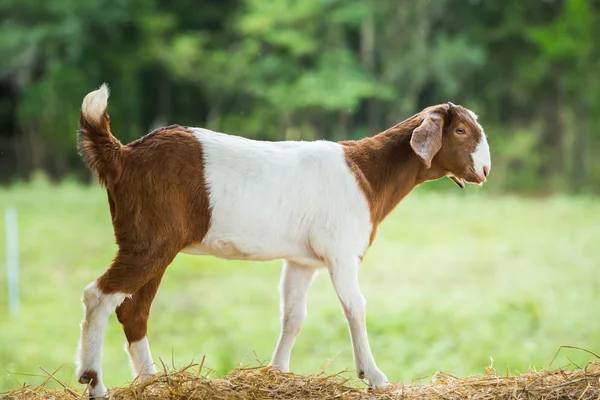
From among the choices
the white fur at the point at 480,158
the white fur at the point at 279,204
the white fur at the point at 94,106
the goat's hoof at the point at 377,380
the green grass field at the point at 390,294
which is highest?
the white fur at the point at 94,106

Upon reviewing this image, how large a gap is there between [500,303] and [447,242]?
57.5 inches

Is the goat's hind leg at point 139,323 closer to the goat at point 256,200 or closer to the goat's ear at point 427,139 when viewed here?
the goat at point 256,200

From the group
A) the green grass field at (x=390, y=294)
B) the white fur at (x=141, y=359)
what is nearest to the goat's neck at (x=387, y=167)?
the white fur at (x=141, y=359)

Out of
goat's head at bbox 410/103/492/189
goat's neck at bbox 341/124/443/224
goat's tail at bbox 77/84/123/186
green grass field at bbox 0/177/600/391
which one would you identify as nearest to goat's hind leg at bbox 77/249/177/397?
goat's tail at bbox 77/84/123/186

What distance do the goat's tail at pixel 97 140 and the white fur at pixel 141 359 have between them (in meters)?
0.55

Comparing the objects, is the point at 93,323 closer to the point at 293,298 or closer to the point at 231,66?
the point at 293,298

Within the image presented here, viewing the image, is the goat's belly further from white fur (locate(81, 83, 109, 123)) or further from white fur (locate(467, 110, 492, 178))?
white fur (locate(467, 110, 492, 178))

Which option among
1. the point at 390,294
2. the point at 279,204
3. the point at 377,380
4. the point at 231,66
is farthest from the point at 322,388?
the point at 231,66

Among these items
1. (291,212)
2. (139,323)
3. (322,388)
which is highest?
(291,212)

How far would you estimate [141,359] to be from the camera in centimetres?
259

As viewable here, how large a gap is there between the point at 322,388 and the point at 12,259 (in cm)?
565

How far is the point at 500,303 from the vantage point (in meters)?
6.49

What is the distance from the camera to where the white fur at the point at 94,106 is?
8.00 feet

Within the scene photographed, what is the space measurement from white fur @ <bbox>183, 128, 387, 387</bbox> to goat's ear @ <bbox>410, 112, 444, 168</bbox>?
0.24 metres
